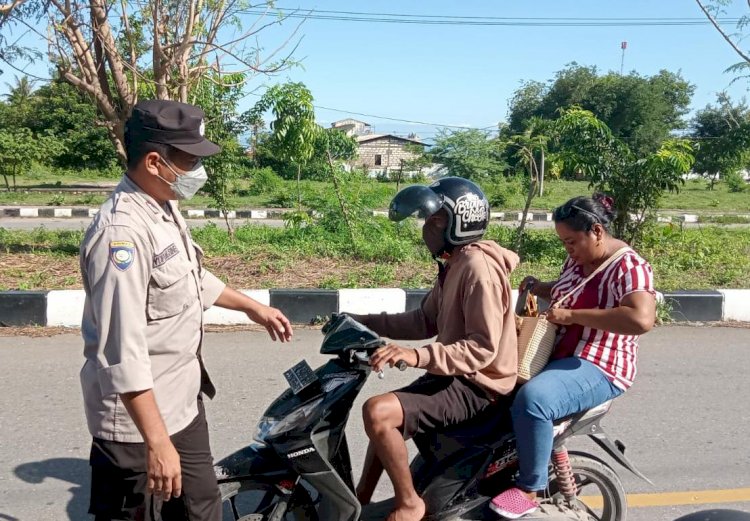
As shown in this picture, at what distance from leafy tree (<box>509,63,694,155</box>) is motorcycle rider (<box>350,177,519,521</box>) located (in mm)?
32322

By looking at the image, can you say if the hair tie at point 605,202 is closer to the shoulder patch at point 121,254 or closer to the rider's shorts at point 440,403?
the rider's shorts at point 440,403

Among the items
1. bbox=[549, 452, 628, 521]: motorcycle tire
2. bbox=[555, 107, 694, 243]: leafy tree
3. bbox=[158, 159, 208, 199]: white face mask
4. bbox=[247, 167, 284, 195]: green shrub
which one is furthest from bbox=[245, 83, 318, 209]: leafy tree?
bbox=[247, 167, 284, 195]: green shrub

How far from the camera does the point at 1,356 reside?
16.8 ft

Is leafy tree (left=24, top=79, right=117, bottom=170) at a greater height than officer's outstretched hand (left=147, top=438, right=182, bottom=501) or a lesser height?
greater

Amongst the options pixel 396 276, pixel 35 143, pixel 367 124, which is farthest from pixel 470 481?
pixel 367 124

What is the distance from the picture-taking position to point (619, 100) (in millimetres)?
36219

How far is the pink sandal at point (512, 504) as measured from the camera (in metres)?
2.61

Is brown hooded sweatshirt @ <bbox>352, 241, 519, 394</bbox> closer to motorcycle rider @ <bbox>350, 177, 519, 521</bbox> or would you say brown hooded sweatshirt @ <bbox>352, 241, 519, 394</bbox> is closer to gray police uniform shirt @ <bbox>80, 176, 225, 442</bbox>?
motorcycle rider @ <bbox>350, 177, 519, 521</bbox>

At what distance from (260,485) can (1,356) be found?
136 inches

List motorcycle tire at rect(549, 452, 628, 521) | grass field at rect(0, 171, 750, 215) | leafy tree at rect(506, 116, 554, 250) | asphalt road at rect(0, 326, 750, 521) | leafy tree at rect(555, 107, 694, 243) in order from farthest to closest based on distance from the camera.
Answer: grass field at rect(0, 171, 750, 215) → leafy tree at rect(506, 116, 554, 250) → leafy tree at rect(555, 107, 694, 243) → asphalt road at rect(0, 326, 750, 521) → motorcycle tire at rect(549, 452, 628, 521)

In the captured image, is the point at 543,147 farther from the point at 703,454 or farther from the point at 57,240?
the point at 57,240

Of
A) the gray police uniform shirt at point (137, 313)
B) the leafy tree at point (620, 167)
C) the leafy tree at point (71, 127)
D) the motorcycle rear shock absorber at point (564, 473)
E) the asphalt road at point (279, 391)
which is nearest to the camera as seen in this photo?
the gray police uniform shirt at point (137, 313)

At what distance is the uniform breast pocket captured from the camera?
6.50ft

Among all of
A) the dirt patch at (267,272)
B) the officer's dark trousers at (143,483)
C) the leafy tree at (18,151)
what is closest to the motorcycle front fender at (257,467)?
the officer's dark trousers at (143,483)
